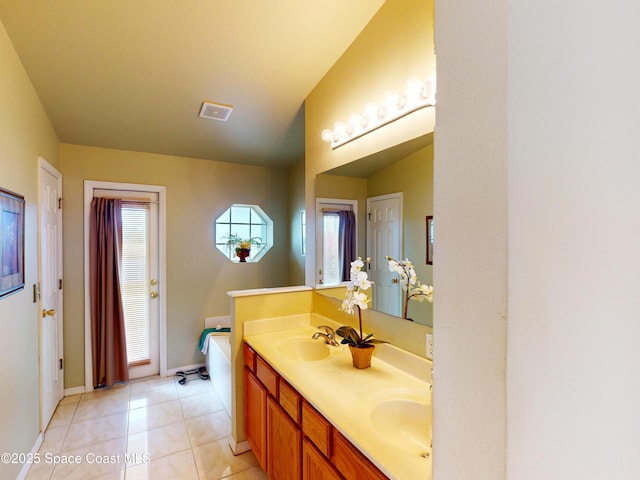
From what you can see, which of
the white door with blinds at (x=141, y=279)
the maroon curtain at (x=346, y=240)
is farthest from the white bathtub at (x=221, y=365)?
the maroon curtain at (x=346, y=240)

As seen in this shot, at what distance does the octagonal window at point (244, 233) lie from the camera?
3.63 metres

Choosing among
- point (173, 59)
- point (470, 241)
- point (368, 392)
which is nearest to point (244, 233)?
point (173, 59)

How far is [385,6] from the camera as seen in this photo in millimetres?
1825

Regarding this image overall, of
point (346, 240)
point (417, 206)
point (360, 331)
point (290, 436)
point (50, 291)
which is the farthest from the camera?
point (50, 291)

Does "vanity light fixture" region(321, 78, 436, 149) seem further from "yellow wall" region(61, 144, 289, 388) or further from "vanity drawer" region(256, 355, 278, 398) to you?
"yellow wall" region(61, 144, 289, 388)

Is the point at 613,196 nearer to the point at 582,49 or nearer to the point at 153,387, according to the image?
the point at 582,49

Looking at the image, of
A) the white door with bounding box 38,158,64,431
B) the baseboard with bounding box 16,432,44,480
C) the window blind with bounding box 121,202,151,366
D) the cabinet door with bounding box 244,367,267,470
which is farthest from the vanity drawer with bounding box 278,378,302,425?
the window blind with bounding box 121,202,151,366

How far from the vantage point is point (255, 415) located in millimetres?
1938

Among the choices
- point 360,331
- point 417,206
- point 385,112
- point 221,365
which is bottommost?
point 221,365

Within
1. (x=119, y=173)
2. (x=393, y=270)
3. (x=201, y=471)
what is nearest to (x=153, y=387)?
(x=201, y=471)

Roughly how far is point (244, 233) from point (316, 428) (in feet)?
9.33

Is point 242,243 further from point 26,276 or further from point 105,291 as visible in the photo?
point 26,276

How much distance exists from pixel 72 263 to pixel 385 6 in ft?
10.7

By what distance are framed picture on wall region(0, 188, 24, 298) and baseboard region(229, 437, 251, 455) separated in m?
1.61
